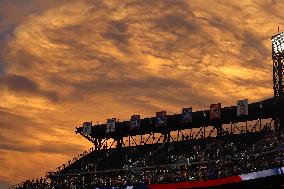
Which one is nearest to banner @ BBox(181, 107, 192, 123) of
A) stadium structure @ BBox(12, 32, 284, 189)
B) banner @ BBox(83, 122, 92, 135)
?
stadium structure @ BBox(12, 32, 284, 189)

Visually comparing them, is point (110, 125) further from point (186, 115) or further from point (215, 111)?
point (215, 111)

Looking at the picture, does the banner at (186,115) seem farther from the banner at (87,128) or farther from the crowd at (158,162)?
the banner at (87,128)

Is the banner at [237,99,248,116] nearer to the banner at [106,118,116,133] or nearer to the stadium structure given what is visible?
the stadium structure

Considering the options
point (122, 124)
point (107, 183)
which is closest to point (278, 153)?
point (107, 183)

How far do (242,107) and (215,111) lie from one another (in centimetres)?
384

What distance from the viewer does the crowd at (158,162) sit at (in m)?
46.9

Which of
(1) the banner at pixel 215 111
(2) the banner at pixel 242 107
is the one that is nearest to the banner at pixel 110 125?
(1) the banner at pixel 215 111

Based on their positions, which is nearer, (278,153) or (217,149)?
(278,153)

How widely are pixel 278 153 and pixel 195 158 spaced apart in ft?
63.8

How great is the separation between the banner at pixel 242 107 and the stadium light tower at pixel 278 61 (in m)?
4.14

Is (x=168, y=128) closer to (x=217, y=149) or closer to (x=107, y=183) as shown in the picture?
(x=217, y=149)

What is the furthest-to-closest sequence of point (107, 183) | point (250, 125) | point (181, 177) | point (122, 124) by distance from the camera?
point (122, 124)
point (250, 125)
point (107, 183)
point (181, 177)

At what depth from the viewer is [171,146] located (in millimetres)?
66000

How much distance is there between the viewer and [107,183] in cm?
5328
